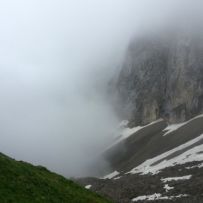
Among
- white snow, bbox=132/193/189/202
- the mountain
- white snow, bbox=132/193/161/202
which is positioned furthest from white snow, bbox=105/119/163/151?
white snow, bbox=132/193/189/202

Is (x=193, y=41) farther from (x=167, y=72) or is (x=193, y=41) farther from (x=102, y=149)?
(x=102, y=149)

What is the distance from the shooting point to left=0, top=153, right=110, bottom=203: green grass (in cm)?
2769

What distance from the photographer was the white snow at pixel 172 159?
99.7m

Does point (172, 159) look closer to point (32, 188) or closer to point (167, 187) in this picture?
point (167, 187)

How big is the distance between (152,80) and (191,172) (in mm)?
102005

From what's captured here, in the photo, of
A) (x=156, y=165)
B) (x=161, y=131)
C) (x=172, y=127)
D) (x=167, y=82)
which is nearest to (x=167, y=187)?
(x=156, y=165)

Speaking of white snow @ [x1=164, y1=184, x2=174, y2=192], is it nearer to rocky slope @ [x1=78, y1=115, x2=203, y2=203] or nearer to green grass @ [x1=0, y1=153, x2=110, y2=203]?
rocky slope @ [x1=78, y1=115, x2=203, y2=203]

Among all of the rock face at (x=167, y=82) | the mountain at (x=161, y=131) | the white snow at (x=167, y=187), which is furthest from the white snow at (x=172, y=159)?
the rock face at (x=167, y=82)

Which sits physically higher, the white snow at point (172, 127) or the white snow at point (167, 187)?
the white snow at point (172, 127)

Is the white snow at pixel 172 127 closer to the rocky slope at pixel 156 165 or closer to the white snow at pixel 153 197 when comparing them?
the rocky slope at pixel 156 165

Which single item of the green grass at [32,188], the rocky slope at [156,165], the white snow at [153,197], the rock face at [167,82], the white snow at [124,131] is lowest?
the green grass at [32,188]

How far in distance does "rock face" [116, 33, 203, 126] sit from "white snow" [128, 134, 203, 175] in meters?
41.1

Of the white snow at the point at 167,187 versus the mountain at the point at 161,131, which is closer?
the white snow at the point at 167,187

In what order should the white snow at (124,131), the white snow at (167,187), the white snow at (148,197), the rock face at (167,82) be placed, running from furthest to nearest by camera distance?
the white snow at (124,131) < the rock face at (167,82) < the white snow at (167,187) < the white snow at (148,197)
